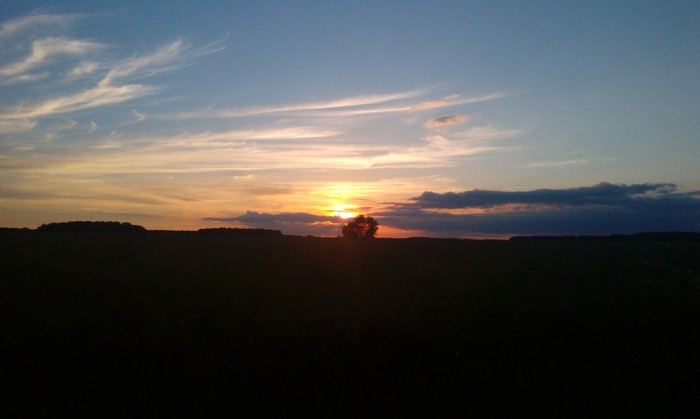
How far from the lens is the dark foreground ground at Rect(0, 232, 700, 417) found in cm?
882

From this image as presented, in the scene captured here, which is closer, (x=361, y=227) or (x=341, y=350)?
(x=341, y=350)

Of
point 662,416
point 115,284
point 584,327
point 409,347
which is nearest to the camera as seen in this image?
point 662,416

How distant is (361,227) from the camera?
120m

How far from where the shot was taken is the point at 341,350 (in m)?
11.2

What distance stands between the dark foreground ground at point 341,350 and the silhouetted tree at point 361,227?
98986 mm

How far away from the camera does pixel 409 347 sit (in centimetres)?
1152

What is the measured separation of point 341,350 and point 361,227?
108825 millimetres

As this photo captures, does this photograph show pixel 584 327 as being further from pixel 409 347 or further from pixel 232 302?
pixel 232 302

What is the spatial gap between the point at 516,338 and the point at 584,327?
2105mm

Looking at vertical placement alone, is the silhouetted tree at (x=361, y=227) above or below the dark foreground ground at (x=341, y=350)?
above

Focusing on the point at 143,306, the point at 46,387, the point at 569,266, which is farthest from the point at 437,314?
the point at 569,266

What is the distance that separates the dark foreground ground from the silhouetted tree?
325ft

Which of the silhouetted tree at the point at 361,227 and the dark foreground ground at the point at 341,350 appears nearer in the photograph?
the dark foreground ground at the point at 341,350

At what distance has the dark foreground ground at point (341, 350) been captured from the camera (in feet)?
28.9
